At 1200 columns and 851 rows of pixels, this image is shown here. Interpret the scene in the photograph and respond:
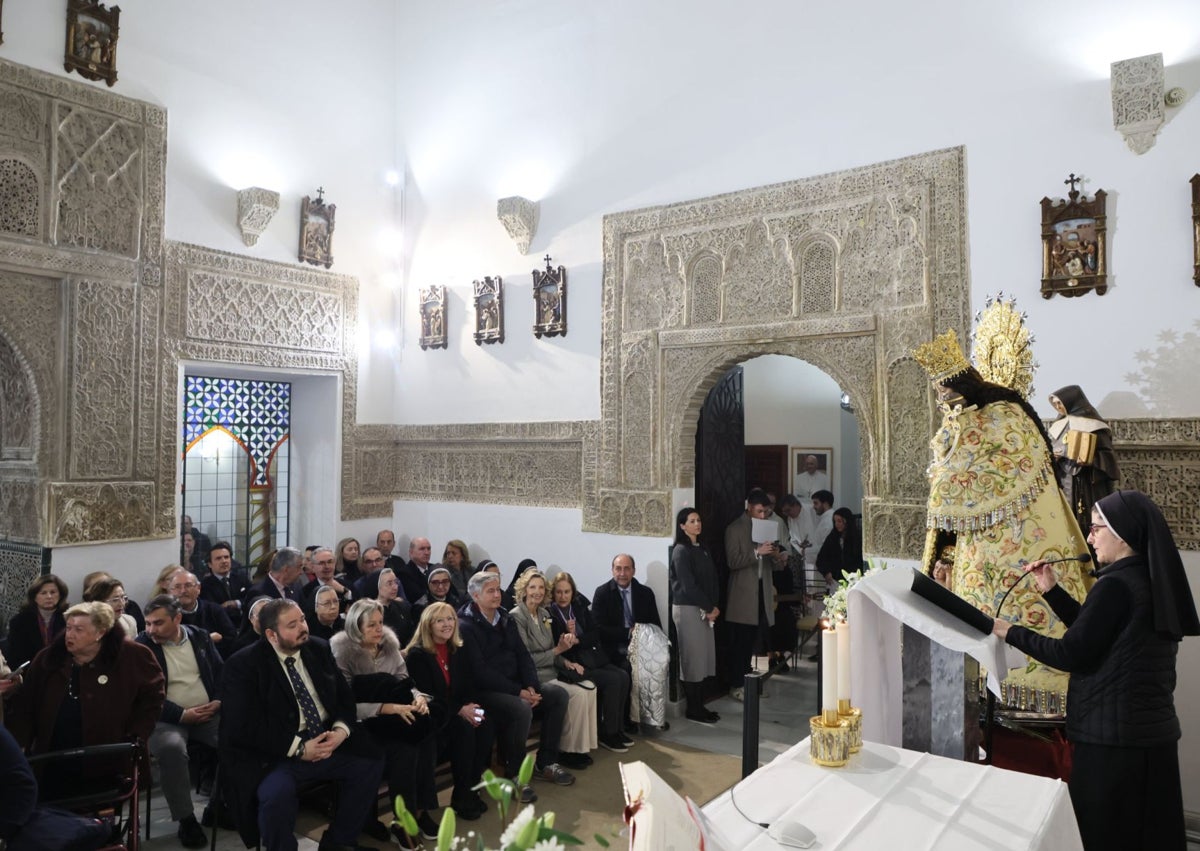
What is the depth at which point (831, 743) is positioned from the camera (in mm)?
2846

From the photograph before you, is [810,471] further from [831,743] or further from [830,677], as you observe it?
[831,743]

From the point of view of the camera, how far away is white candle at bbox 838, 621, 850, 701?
9.48ft

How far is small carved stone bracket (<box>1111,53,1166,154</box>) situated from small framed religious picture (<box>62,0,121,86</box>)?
24.7ft

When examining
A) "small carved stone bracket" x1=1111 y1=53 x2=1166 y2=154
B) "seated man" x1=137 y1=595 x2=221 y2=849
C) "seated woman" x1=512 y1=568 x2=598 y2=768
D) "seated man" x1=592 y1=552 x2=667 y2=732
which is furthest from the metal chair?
"small carved stone bracket" x1=1111 y1=53 x2=1166 y2=154

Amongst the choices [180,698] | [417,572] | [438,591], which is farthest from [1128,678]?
[417,572]

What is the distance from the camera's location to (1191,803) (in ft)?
17.4

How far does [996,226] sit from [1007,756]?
3573mm

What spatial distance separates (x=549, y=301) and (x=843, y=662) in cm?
615

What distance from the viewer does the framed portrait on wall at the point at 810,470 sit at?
11.8 m

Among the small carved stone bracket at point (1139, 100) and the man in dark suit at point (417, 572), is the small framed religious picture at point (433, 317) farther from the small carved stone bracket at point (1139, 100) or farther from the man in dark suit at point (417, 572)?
the small carved stone bracket at point (1139, 100)

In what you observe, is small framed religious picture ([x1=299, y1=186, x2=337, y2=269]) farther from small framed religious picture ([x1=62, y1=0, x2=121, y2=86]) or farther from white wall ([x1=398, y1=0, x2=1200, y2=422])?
small framed religious picture ([x1=62, y1=0, x2=121, y2=86])

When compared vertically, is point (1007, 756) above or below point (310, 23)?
below

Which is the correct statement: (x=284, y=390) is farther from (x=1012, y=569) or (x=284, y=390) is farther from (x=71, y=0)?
(x=1012, y=569)

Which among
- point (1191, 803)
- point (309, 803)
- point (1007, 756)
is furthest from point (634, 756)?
point (1191, 803)
